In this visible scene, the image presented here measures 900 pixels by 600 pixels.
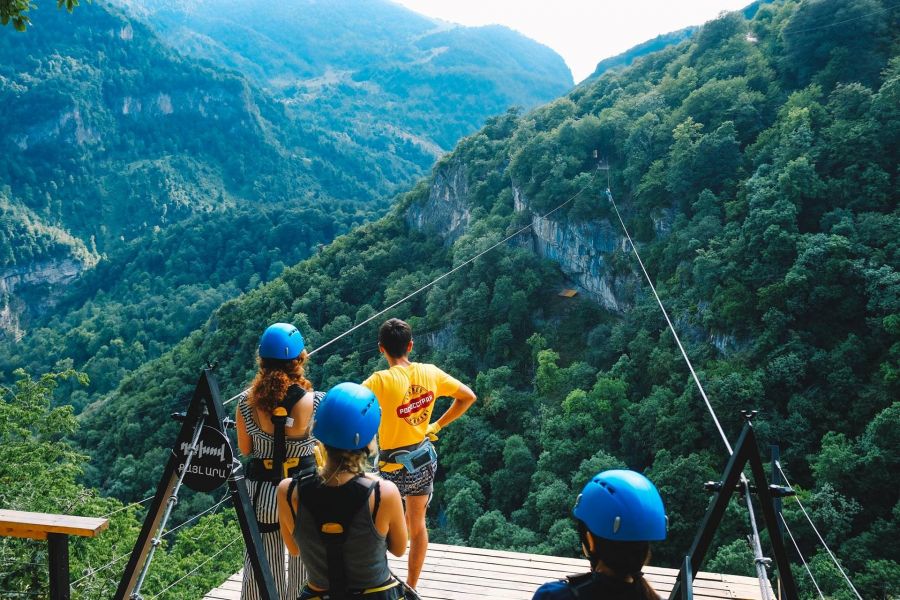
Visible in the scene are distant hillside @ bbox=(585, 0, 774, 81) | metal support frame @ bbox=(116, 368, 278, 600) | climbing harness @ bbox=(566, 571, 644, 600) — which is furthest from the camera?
distant hillside @ bbox=(585, 0, 774, 81)

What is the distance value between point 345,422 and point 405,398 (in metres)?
1.32

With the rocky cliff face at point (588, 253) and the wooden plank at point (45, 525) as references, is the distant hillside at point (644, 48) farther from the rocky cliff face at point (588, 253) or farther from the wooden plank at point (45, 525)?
the wooden plank at point (45, 525)

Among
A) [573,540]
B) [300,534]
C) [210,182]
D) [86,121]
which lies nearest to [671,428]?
[573,540]

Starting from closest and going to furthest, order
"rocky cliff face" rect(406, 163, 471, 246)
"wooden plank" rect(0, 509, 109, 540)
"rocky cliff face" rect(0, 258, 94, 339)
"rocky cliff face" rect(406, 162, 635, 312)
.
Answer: "wooden plank" rect(0, 509, 109, 540) < "rocky cliff face" rect(406, 162, 635, 312) < "rocky cliff face" rect(406, 163, 471, 246) < "rocky cliff face" rect(0, 258, 94, 339)

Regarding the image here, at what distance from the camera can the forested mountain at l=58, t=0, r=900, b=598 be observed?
20531mm

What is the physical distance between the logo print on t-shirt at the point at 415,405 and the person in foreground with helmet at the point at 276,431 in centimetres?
58

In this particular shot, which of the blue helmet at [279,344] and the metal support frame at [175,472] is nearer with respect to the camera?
the metal support frame at [175,472]

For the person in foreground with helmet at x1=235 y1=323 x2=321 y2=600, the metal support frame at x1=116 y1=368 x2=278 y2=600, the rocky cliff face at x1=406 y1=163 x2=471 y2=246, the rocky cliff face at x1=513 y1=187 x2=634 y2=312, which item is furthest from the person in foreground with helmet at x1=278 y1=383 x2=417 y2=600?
the rocky cliff face at x1=406 y1=163 x2=471 y2=246

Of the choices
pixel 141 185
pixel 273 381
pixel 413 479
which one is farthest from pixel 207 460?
pixel 141 185

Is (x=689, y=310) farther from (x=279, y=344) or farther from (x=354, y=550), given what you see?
(x=354, y=550)

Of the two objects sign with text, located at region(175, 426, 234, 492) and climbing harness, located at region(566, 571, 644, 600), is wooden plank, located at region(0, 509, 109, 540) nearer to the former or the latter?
sign with text, located at region(175, 426, 234, 492)

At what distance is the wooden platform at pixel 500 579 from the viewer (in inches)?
180

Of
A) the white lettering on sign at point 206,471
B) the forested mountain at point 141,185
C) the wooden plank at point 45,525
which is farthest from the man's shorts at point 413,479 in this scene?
the forested mountain at point 141,185

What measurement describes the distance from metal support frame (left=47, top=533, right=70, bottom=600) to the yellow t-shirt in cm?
171
